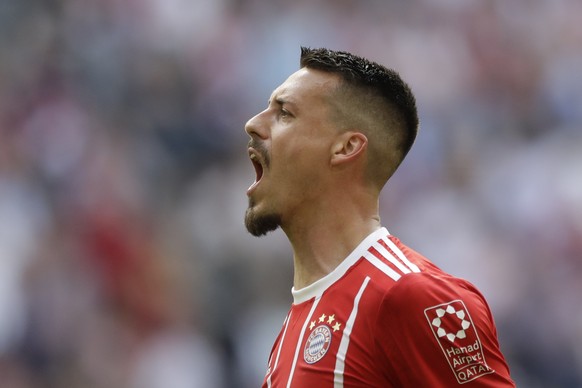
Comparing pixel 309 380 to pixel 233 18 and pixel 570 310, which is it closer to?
pixel 570 310

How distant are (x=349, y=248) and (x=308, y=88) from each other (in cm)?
58

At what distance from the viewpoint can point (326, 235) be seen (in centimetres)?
312

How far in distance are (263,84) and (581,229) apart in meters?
2.78

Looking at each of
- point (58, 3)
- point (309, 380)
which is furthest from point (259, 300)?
point (309, 380)

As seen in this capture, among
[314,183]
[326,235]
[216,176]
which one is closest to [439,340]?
[326,235]

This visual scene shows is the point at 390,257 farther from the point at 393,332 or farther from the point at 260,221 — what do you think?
the point at 260,221

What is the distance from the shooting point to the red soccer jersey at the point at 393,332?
2.54 m

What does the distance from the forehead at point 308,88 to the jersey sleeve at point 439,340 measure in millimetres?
857

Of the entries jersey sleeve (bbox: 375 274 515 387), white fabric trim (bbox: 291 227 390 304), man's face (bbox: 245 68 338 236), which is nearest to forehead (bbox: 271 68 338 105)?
man's face (bbox: 245 68 338 236)

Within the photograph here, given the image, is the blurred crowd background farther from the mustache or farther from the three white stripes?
the three white stripes

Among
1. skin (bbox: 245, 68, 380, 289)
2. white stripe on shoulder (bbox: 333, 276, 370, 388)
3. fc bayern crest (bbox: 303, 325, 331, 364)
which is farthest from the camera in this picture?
skin (bbox: 245, 68, 380, 289)

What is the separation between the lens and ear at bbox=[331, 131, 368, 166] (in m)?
3.14

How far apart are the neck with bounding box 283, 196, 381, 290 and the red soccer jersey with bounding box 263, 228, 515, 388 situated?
0.08 meters

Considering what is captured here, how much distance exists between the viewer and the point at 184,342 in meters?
6.64
